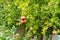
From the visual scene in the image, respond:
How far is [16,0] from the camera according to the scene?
10.2 feet

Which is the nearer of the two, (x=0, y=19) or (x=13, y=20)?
(x=13, y=20)

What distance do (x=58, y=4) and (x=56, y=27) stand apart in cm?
32

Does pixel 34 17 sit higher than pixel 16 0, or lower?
lower

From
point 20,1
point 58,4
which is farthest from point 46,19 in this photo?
point 20,1

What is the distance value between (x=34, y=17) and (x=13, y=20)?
26.3 inches

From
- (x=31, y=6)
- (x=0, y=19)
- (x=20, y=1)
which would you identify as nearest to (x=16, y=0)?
(x=20, y=1)

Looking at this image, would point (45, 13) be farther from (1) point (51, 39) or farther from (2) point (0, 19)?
(2) point (0, 19)

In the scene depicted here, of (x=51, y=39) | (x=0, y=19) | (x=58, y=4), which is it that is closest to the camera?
(x=58, y=4)

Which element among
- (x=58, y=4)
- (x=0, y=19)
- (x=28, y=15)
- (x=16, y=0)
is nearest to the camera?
(x=58, y=4)

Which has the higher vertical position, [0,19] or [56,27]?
[0,19]

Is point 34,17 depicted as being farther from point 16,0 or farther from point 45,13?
point 16,0

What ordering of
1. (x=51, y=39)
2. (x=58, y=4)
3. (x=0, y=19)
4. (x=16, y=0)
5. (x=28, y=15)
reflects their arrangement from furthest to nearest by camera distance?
(x=0, y=19), (x=51, y=39), (x=16, y=0), (x=28, y=15), (x=58, y=4)

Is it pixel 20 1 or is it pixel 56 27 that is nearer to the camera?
pixel 56 27

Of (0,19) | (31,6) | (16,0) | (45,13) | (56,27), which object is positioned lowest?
(56,27)
